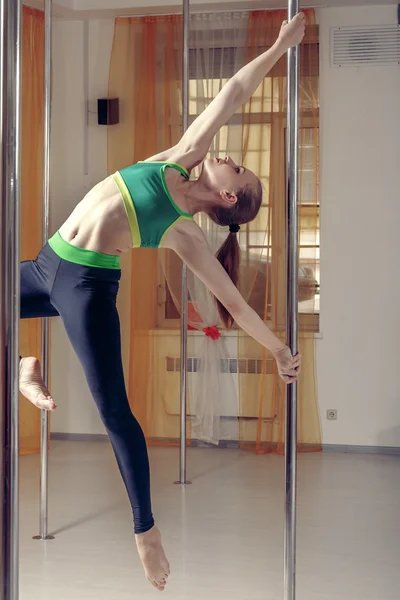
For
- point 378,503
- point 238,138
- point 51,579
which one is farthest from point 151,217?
point 238,138

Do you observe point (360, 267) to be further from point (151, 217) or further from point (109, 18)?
point (151, 217)

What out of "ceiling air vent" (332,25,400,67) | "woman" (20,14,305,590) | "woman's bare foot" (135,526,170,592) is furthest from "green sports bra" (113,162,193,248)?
"ceiling air vent" (332,25,400,67)

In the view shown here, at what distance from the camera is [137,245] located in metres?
2.42

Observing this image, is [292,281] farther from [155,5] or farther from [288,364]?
[155,5]

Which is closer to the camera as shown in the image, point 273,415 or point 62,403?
point 273,415

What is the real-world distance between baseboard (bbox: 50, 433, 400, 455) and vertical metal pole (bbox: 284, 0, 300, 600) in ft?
13.1

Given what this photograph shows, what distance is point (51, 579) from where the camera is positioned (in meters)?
3.38

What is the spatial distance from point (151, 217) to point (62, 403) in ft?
13.9

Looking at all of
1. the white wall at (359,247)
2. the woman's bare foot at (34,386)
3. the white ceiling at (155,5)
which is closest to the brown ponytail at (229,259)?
the woman's bare foot at (34,386)

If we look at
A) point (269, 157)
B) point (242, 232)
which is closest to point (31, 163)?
point (242, 232)

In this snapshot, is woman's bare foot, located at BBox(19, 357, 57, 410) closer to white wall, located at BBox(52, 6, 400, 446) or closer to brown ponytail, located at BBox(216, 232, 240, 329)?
brown ponytail, located at BBox(216, 232, 240, 329)

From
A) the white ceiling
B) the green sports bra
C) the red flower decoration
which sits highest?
the white ceiling

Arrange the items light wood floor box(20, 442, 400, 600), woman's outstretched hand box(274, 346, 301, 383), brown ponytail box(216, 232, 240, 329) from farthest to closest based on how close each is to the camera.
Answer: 1. light wood floor box(20, 442, 400, 600)
2. brown ponytail box(216, 232, 240, 329)
3. woman's outstretched hand box(274, 346, 301, 383)

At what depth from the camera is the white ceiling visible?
5.77m
